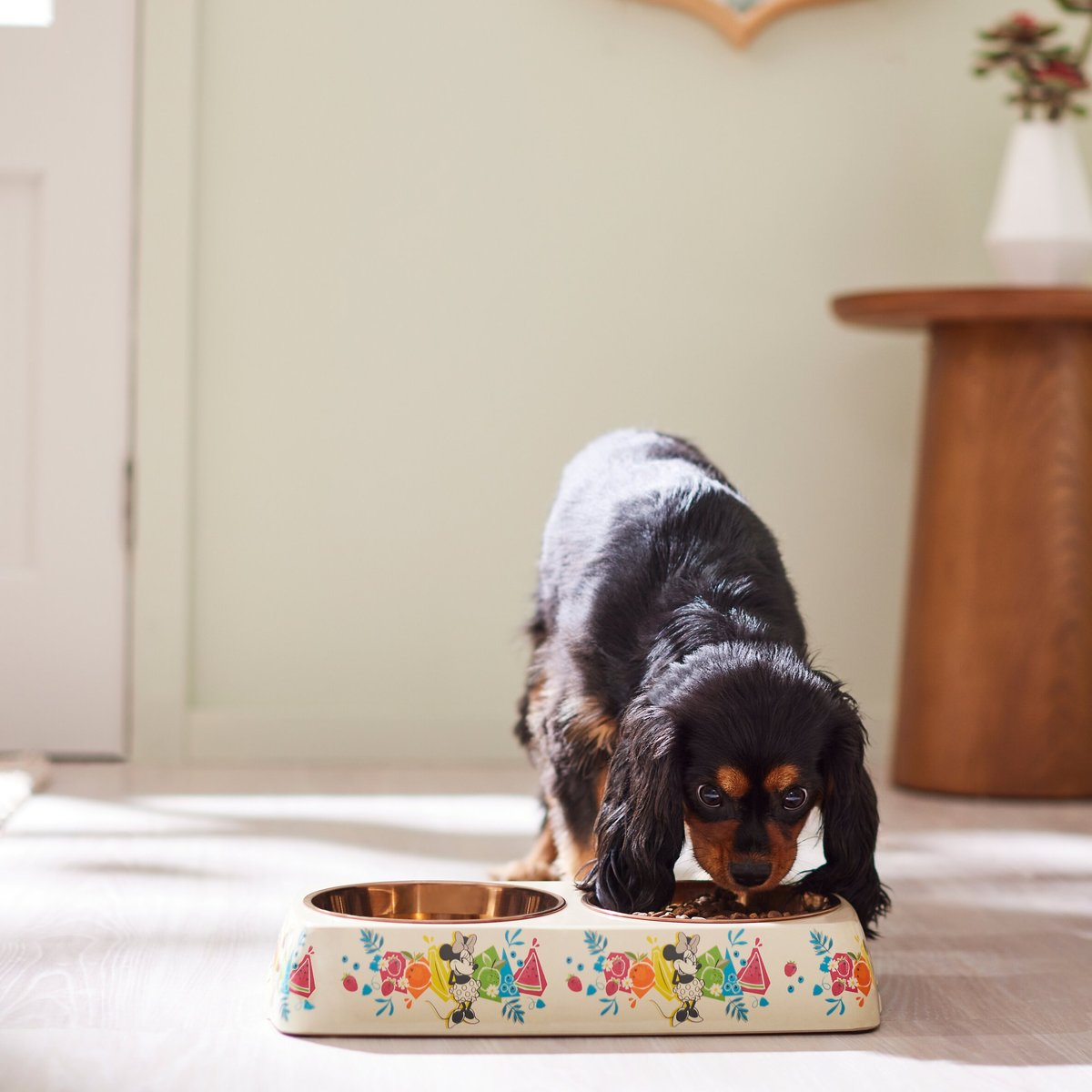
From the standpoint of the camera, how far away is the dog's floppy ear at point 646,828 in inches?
64.8

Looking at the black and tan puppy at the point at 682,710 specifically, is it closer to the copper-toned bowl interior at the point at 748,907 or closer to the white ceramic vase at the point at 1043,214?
the copper-toned bowl interior at the point at 748,907

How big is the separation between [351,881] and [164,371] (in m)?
1.65

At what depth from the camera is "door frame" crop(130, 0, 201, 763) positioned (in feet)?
10.7

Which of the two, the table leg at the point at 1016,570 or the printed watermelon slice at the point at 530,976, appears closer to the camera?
the printed watermelon slice at the point at 530,976

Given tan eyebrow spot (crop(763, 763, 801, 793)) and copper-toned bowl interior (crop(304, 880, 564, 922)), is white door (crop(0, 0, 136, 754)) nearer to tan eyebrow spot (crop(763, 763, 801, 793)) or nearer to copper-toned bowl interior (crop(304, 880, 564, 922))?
copper-toned bowl interior (crop(304, 880, 564, 922))

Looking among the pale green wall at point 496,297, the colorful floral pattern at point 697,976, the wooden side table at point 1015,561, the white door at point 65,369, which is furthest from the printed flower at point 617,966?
the white door at point 65,369

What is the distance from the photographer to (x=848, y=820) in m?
1.72

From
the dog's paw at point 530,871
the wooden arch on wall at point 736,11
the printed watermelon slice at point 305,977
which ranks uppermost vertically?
the wooden arch on wall at point 736,11

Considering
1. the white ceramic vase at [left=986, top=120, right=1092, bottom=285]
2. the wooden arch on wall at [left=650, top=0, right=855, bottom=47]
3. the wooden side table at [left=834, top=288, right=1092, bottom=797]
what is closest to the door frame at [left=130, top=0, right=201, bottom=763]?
the wooden arch on wall at [left=650, top=0, right=855, bottom=47]

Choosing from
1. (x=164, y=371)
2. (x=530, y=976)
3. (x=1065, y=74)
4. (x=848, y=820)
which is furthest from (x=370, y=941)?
(x=1065, y=74)

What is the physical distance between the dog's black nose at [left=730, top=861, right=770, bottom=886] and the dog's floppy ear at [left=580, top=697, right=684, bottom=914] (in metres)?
0.07

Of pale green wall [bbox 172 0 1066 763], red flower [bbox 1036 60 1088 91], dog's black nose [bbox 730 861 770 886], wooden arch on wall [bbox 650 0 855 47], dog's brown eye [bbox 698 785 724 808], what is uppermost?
wooden arch on wall [bbox 650 0 855 47]

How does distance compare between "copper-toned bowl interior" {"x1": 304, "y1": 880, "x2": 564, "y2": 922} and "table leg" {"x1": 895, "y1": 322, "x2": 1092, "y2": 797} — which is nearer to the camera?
"copper-toned bowl interior" {"x1": 304, "y1": 880, "x2": 564, "y2": 922}

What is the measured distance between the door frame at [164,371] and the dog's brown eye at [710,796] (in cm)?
190
